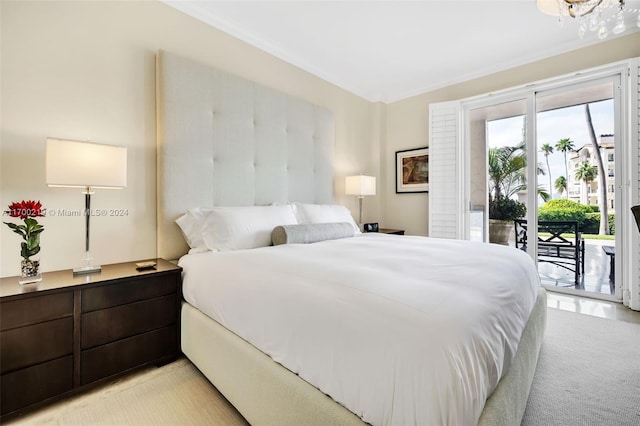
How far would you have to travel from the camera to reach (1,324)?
128cm

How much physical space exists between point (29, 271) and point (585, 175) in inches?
189

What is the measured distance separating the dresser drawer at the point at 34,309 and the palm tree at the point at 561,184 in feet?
14.8

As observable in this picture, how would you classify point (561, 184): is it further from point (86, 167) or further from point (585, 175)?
point (86, 167)

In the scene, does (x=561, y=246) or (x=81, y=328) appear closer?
(x=81, y=328)

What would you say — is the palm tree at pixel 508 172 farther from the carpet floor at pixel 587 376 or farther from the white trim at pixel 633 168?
the carpet floor at pixel 587 376

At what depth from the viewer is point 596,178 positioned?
123 inches

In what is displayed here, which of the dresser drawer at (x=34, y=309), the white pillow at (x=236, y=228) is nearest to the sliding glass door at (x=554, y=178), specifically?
the white pillow at (x=236, y=228)

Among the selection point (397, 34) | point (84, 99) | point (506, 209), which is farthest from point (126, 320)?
point (506, 209)

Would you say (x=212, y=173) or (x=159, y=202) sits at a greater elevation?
(x=212, y=173)

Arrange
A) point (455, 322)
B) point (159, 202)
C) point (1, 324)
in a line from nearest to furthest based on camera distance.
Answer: point (455, 322), point (1, 324), point (159, 202)

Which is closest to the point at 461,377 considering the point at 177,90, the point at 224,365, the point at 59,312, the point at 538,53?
the point at 224,365

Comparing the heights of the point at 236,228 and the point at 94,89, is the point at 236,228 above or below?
below

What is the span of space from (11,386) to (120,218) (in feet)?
3.49

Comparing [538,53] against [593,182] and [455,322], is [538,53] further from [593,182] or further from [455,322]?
[455,322]
